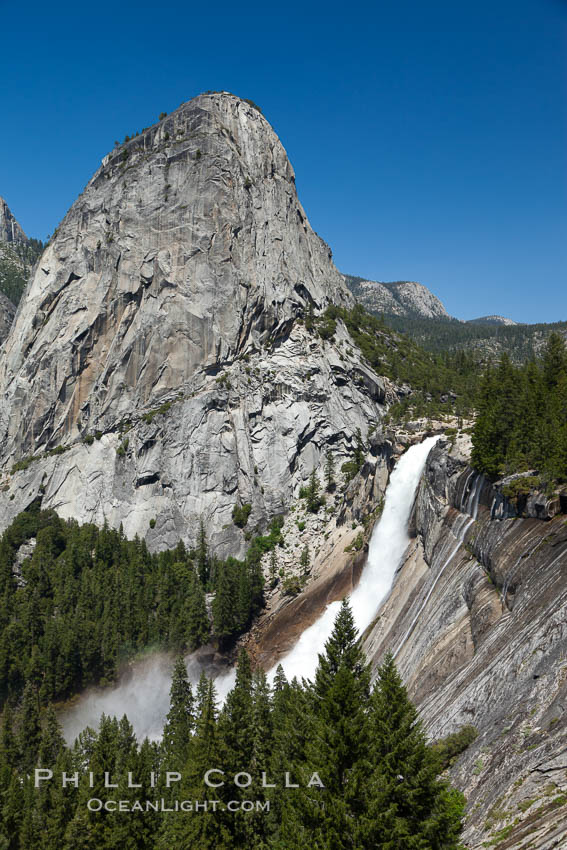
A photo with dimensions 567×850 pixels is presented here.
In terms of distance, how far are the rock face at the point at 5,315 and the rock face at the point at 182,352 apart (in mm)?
49907

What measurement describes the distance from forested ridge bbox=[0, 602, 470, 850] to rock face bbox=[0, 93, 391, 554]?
53106 millimetres

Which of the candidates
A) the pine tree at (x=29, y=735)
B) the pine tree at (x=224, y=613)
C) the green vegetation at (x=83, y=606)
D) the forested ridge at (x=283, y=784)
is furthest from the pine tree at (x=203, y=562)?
the forested ridge at (x=283, y=784)

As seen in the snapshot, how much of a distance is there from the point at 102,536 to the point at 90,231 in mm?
66661

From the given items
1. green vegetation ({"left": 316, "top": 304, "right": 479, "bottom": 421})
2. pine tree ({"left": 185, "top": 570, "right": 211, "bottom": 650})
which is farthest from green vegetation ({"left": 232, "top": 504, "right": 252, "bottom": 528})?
green vegetation ({"left": 316, "top": 304, "right": 479, "bottom": 421})

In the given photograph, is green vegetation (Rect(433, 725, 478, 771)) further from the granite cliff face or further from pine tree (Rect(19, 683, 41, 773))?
pine tree (Rect(19, 683, 41, 773))

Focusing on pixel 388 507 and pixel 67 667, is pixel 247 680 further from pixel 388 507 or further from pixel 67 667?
pixel 67 667

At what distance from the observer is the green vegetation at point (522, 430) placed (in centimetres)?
3134

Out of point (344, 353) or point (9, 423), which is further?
point (9, 423)

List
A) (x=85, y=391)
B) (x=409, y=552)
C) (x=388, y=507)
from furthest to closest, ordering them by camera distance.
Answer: (x=85, y=391) < (x=388, y=507) < (x=409, y=552)

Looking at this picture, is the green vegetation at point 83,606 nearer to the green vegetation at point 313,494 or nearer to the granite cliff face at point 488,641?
the green vegetation at point 313,494

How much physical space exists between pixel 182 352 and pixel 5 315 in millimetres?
95517

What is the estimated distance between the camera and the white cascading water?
55.2m

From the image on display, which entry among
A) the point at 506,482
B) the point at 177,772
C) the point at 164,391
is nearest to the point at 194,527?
the point at 164,391

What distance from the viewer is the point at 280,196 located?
374ft
